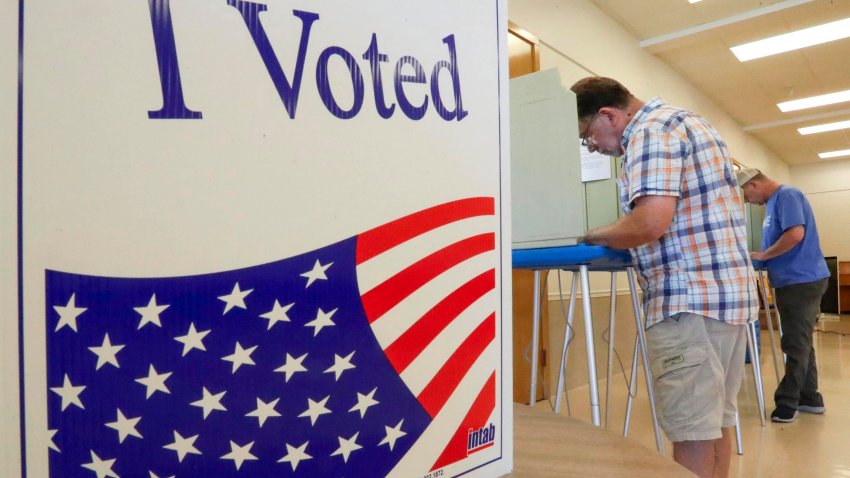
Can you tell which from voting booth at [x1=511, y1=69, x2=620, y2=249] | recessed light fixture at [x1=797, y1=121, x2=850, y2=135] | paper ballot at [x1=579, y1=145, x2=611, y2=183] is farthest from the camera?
recessed light fixture at [x1=797, y1=121, x2=850, y2=135]

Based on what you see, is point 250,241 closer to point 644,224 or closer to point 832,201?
point 644,224

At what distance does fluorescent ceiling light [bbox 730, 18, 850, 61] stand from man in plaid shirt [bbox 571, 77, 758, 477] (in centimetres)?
420

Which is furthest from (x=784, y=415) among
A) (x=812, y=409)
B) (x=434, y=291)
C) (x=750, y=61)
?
(x=750, y=61)

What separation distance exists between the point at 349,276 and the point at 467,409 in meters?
0.12

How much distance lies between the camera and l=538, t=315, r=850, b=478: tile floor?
2.11 metres

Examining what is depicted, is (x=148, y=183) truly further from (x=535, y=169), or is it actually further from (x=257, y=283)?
(x=535, y=169)

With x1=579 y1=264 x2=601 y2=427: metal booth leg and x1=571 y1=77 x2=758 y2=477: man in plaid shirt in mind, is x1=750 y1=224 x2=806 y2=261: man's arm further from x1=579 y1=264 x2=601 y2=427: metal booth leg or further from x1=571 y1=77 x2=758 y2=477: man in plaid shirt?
x1=579 y1=264 x2=601 y2=427: metal booth leg

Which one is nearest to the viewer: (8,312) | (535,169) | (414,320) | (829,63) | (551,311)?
(8,312)

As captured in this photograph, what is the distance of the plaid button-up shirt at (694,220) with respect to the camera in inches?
50.2

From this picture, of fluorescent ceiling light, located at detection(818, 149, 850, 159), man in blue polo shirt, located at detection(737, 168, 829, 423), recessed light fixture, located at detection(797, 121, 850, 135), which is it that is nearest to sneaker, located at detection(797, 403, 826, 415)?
man in blue polo shirt, located at detection(737, 168, 829, 423)

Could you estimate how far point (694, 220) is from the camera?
129 centimetres

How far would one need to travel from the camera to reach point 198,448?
250mm

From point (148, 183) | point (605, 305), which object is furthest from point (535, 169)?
point (605, 305)

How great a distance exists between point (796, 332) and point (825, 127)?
245 inches
